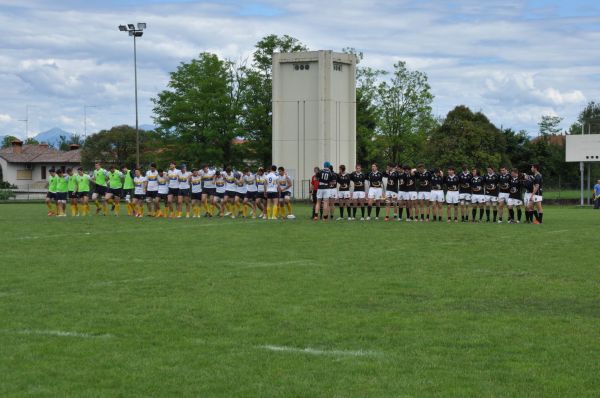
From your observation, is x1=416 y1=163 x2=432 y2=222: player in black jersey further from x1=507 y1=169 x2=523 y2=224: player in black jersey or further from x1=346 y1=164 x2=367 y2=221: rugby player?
x1=507 y1=169 x2=523 y2=224: player in black jersey

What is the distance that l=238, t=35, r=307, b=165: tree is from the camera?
6316 centimetres

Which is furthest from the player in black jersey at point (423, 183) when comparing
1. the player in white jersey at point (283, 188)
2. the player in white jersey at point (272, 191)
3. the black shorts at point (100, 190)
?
the black shorts at point (100, 190)

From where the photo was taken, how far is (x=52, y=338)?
332 inches

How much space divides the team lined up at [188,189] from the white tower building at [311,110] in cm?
1879

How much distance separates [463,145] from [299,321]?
60.0 m

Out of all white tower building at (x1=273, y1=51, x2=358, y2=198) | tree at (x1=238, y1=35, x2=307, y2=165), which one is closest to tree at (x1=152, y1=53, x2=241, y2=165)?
tree at (x1=238, y1=35, x2=307, y2=165)

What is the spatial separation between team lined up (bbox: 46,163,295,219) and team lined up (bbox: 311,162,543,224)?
162cm

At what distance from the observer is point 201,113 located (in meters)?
62.8

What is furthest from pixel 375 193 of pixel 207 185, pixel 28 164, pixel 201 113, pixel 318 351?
pixel 28 164

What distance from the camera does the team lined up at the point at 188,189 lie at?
29.8m

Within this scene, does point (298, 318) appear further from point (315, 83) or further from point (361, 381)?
point (315, 83)

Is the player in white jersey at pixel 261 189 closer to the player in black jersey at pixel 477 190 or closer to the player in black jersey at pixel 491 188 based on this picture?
the player in black jersey at pixel 477 190

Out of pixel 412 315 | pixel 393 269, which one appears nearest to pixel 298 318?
pixel 412 315

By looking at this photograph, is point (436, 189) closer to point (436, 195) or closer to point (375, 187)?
point (436, 195)
